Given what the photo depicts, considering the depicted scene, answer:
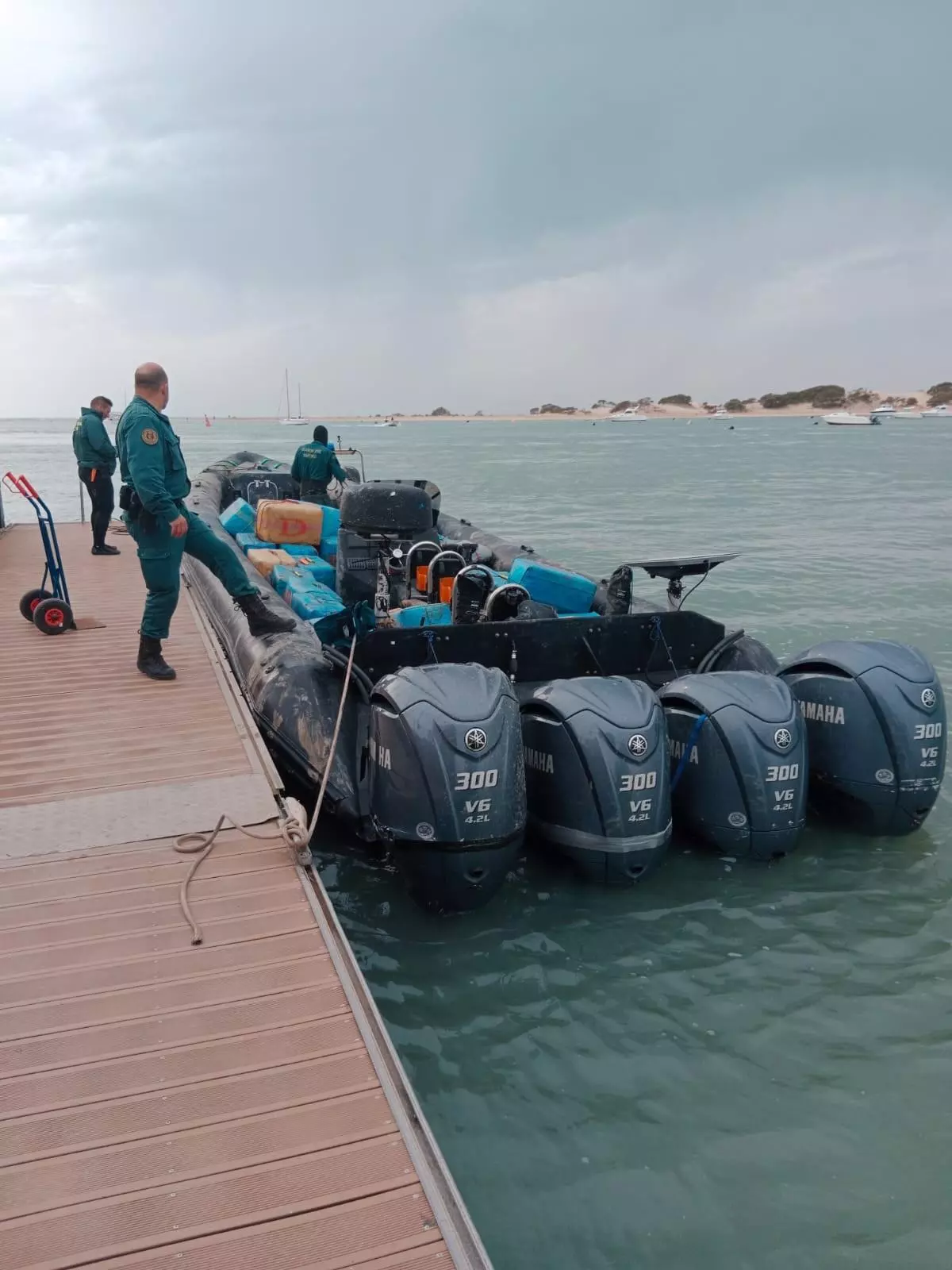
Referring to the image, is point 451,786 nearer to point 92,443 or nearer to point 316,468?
point 92,443

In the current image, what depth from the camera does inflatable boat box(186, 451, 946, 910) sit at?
3.81 m

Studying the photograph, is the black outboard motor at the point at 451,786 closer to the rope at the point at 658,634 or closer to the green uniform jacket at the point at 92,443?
the rope at the point at 658,634

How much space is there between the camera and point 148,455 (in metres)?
4.80

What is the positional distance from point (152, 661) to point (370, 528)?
271cm

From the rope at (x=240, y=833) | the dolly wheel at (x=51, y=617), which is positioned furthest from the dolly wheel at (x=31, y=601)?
the rope at (x=240, y=833)

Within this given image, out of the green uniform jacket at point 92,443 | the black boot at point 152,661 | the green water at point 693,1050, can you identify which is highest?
the green uniform jacket at point 92,443

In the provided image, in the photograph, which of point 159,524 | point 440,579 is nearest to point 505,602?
point 440,579

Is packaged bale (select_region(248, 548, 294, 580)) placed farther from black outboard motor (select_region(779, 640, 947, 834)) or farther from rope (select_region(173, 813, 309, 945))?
black outboard motor (select_region(779, 640, 947, 834))

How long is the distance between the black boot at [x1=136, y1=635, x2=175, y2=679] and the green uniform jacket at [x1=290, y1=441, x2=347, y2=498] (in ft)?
17.6

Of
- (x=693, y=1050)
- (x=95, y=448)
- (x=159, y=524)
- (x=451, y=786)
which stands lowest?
(x=693, y=1050)

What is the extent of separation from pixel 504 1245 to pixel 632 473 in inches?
1508

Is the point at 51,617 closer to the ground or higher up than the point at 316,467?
closer to the ground

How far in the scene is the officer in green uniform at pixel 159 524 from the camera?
4816 millimetres

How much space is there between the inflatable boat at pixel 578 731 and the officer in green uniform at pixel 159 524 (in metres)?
0.42
